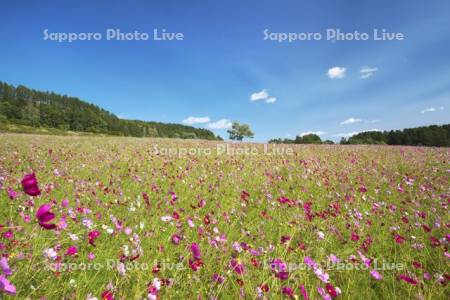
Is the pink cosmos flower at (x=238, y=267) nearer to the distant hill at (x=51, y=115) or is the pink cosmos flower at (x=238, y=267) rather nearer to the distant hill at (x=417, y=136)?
the distant hill at (x=417, y=136)

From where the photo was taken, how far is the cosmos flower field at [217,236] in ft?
6.11

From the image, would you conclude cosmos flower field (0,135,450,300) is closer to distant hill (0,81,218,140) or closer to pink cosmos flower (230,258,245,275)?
pink cosmos flower (230,258,245,275)

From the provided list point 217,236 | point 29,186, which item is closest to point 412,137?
point 217,236

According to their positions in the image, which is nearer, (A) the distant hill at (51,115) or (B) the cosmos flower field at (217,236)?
(B) the cosmos flower field at (217,236)

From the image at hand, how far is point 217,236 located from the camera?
2.73 metres

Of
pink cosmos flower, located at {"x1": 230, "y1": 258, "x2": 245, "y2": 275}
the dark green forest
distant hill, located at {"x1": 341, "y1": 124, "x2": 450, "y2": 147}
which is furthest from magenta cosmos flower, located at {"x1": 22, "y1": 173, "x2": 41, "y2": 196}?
distant hill, located at {"x1": 341, "y1": 124, "x2": 450, "y2": 147}

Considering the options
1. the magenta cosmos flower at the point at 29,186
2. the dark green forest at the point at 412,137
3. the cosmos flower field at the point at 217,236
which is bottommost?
the cosmos flower field at the point at 217,236

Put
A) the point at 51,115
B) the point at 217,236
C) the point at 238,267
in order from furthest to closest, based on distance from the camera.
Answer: the point at 51,115 → the point at 217,236 → the point at 238,267

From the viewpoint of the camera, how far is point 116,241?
264 cm

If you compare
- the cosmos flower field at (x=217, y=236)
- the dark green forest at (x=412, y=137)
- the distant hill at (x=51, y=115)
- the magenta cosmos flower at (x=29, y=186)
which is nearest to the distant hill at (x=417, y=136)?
the dark green forest at (x=412, y=137)

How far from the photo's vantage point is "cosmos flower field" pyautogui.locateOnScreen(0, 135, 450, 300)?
186 centimetres

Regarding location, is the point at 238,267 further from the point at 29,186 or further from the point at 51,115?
the point at 51,115

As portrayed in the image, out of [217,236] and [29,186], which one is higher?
[29,186]

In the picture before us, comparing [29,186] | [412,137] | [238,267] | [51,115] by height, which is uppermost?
[51,115]
